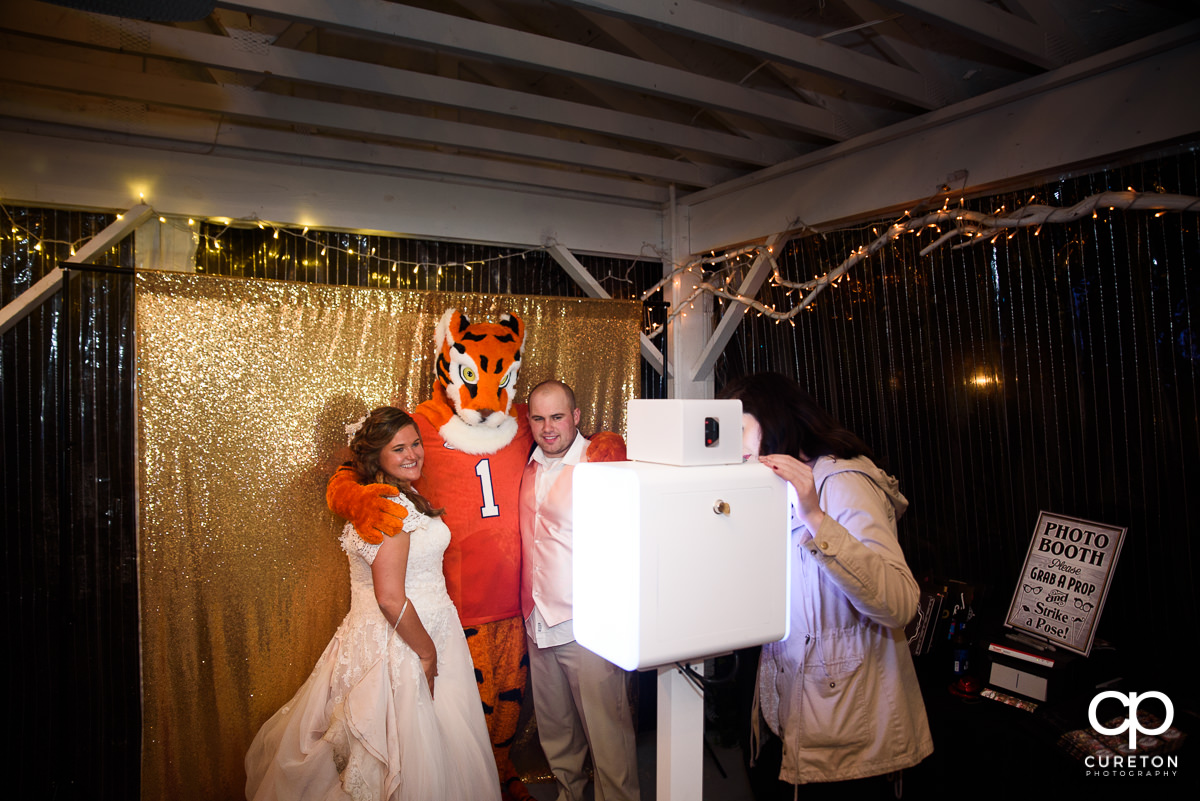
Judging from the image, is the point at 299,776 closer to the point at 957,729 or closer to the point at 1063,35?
the point at 957,729

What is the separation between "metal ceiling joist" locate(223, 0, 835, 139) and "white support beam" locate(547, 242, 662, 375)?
115 cm

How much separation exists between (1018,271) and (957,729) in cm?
154

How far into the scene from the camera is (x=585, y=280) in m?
3.59

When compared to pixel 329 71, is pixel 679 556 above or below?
below

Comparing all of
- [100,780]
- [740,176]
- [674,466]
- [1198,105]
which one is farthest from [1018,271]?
[100,780]

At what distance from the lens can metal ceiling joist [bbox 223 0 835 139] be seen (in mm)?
2023

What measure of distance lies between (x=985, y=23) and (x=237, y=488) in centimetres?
289

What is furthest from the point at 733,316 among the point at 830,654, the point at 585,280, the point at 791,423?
the point at 830,654

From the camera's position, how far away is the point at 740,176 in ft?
11.2

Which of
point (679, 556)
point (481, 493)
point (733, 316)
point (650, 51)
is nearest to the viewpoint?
point (679, 556)

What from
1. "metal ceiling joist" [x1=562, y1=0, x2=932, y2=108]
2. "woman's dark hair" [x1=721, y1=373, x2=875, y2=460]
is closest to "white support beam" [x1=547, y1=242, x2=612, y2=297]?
"metal ceiling joist" [x1=562, y1=0, x2=932, y2=108]

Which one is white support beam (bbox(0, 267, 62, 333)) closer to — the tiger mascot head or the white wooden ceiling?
the white wooden ceiling

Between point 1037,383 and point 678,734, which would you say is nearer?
point 678,734

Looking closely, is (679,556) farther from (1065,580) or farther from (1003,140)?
(1003,140)
